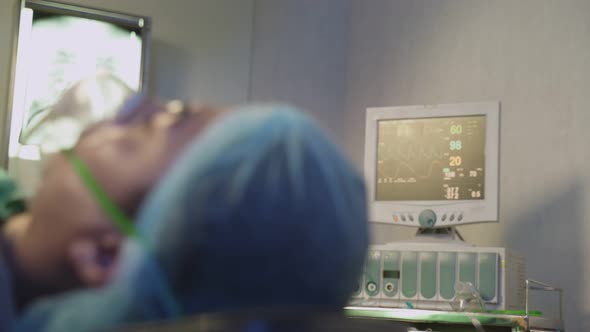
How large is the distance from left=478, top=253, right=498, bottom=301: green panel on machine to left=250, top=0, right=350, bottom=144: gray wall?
140 cm

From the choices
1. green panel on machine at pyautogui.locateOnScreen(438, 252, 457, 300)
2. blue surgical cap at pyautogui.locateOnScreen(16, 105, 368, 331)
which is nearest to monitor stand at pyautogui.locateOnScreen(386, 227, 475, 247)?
green panel on machine at pyautogui.locateOnScreen(438, 252, 457, 300)

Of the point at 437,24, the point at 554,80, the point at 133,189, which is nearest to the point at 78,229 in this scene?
the point at 133,189

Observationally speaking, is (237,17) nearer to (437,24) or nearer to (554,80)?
(437,24)

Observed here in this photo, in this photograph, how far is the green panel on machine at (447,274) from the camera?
2.26 metres

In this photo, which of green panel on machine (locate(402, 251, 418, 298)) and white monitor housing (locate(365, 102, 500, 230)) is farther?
Answer: white monitor housing (locate(365, 102, 500, 230))

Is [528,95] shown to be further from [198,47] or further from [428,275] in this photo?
[198,47]

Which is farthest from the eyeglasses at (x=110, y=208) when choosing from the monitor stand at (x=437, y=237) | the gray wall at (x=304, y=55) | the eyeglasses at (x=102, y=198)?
the gray wall at (x=304, y=55)

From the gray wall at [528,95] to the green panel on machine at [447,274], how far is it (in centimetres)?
60

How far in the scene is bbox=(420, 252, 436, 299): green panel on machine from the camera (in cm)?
229

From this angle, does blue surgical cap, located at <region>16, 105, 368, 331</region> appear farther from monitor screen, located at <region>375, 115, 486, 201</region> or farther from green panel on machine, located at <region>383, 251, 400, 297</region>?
monitor screen, located at <region>375, 115, 486, 201</region>

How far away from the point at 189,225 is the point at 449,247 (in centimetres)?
200

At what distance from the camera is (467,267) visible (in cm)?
226

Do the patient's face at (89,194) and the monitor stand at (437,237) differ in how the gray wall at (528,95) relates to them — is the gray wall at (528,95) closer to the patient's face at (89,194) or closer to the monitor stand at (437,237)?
the monitor stand at (437,237)

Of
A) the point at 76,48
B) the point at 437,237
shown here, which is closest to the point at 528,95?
the point at 437,237
